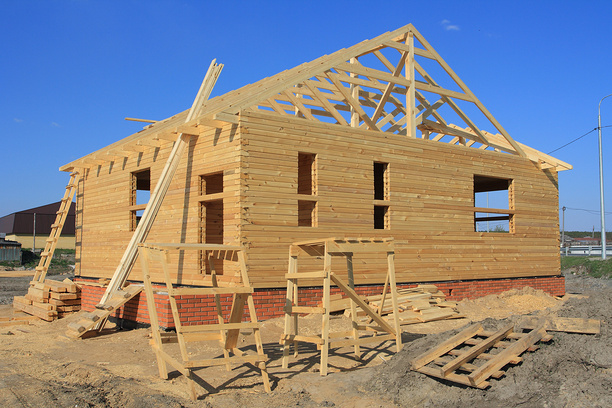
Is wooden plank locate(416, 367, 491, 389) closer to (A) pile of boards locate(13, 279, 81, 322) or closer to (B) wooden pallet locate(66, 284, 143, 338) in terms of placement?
(B) wooden pallet locate(66, 284, 143, 338)

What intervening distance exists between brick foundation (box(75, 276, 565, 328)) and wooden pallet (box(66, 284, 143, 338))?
26 cm

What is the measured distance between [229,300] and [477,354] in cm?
596

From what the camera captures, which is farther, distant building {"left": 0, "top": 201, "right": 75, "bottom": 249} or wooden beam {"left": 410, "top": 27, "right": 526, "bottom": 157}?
distant building {"left": 0, "top": 201, "right": 75, "bottom": 249}

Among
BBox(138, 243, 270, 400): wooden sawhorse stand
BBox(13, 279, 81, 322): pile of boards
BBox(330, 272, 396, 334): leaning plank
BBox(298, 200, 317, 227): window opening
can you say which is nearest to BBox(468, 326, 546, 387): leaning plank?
BBox(330, 272, 396, 334): leaning plank

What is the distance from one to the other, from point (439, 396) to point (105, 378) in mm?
4132

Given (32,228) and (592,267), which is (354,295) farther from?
(32,228)

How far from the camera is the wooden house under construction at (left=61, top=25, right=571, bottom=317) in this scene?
1080 cm

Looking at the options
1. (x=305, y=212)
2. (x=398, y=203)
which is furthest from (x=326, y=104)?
(x=398, y=203)

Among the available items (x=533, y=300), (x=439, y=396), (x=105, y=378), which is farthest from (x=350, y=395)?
(x=533, y=300)

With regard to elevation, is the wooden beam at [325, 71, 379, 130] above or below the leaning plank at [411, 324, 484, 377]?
above

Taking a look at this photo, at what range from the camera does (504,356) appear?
6.31 m

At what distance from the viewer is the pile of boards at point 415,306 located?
11.1m

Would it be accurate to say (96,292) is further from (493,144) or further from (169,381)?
(493,144)

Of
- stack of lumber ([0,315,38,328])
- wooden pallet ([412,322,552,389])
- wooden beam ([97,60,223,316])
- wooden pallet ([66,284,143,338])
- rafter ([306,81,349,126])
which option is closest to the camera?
wooden pallet ([412,322,552,389])
